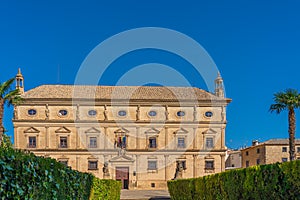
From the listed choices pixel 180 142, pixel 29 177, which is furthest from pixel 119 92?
pixel 29 177

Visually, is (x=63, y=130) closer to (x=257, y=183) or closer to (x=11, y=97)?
(x=11, y=97)

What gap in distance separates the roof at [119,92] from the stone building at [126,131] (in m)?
0.13

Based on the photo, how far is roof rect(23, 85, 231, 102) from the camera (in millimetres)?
53750

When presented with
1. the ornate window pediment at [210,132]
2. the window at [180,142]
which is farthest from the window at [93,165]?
the ornate window pediment at [210,132]

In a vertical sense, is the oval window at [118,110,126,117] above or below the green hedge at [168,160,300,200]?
above

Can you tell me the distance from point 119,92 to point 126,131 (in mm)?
5429

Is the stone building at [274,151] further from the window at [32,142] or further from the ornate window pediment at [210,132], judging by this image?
the window at [32,142]

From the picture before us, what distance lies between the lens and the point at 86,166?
52.7 metres

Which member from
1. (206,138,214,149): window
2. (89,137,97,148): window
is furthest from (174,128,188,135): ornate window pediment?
(89,137,97,148): window

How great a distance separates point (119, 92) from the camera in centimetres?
5534

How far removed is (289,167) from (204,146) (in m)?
46.1

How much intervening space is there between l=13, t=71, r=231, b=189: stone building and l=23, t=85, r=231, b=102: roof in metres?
0.13

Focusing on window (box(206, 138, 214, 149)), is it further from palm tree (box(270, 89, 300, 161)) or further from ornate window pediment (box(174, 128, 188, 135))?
palm tree (box(270, 89, 300, 161))

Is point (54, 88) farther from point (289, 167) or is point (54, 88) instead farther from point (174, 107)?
point (289, 167)
